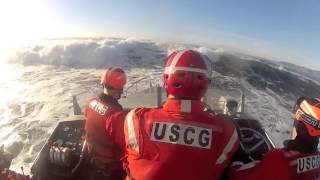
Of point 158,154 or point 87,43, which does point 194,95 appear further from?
point 87,43

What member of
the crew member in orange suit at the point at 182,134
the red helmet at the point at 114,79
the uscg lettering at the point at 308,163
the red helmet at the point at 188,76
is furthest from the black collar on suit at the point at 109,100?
the uscg lettering at the point at 308,163

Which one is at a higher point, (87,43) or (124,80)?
(124,80)

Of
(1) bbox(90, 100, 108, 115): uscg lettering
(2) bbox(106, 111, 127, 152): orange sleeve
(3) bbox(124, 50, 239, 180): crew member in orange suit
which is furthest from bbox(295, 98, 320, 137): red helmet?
(1) bbox(90, 100, 108, 115): uscg lettering

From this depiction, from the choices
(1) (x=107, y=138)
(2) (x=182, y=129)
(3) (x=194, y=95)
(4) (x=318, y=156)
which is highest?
(3) (x=194, y=95)

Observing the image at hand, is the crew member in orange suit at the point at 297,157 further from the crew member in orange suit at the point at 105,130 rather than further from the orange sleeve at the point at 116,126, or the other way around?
the crew member in orange suit at the point at 105,130

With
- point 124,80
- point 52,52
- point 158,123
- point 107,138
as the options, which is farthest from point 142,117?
point 52,52

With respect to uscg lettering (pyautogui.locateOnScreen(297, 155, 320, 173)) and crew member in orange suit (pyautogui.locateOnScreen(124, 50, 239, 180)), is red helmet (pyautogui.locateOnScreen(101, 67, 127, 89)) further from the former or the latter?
uscg lettering (pyautogui.locateOnScreen(297, 155, 320, 173))

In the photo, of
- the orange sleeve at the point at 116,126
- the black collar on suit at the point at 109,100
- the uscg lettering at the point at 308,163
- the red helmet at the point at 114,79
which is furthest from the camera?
the red helmet at the point at 114,79
